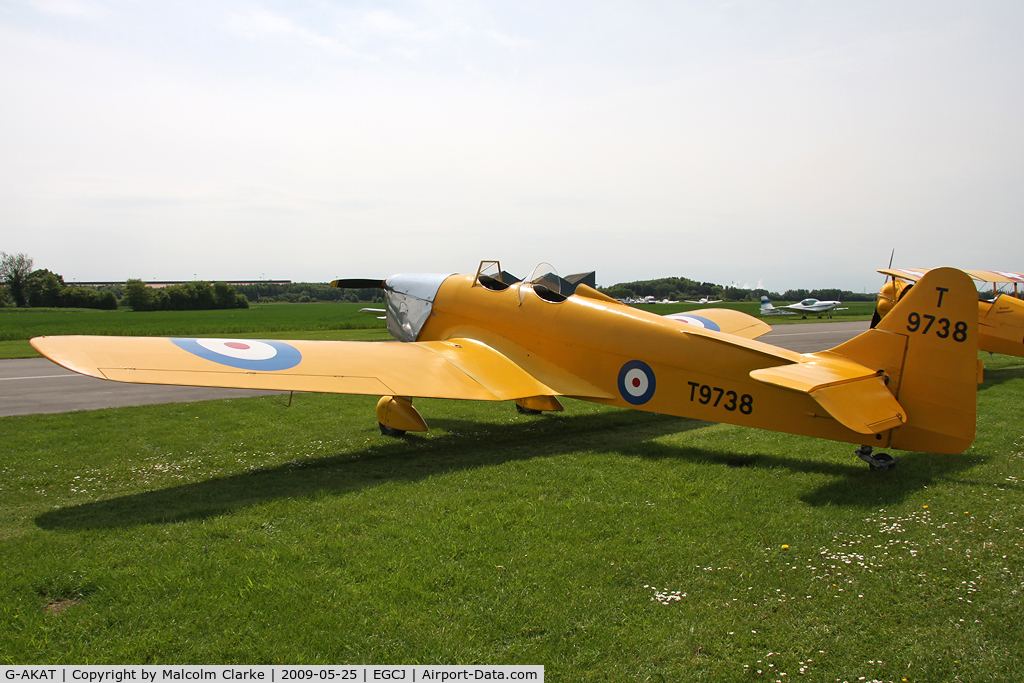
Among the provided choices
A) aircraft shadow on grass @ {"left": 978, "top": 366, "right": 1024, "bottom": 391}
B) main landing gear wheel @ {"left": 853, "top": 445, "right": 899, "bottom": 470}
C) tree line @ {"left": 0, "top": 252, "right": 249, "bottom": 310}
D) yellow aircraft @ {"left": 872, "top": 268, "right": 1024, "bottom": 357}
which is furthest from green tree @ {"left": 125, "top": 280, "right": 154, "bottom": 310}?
main landing gear wheel @ {"left": 853, "top": 445, "right": 899, "bottom": 470}

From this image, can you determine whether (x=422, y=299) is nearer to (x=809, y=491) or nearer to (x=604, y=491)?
(x=604, y=491)

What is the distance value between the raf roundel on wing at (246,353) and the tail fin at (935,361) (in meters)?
6.16

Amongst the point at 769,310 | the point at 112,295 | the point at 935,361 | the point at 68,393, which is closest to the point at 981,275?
the point at 935,361

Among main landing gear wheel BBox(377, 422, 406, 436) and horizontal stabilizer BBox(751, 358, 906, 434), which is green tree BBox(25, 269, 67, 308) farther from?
horizontal stabilizer BBox(751, 358, 906, 434)

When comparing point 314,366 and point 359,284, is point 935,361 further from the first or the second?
point 359,284

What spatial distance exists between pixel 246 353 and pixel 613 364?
4.33 meters

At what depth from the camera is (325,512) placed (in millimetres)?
5195

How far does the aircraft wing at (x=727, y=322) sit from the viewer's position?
1133 centimetres

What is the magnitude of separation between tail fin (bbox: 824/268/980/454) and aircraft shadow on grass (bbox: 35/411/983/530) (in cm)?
48

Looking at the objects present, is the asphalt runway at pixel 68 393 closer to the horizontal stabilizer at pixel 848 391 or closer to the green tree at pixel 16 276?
the horizontal stabilizer at pixel 848 391

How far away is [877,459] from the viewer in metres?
6.02

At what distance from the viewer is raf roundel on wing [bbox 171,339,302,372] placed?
6.64m

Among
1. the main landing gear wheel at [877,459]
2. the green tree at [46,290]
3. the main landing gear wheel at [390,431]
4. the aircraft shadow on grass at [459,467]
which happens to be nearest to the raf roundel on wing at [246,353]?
the aircraft shadow on grass at [459,467]

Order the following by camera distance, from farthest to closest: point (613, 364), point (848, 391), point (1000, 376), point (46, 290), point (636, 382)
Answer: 1. point (46, 290)
2. point (1000, 376)
3. point (613, 364)
4. point (636, 382)
5. point (848, 391)
